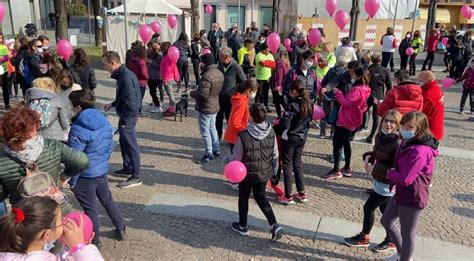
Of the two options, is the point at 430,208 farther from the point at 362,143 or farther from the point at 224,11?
the point at 224,11

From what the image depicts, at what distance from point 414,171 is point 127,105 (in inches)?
144

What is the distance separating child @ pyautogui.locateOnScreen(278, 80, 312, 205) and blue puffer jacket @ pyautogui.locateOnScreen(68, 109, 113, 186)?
2.16 metres

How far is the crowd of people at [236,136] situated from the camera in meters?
2.99

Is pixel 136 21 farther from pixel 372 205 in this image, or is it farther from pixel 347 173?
pixel 372 205

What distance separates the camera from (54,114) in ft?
15.2

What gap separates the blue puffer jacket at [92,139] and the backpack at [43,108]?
0.72 m

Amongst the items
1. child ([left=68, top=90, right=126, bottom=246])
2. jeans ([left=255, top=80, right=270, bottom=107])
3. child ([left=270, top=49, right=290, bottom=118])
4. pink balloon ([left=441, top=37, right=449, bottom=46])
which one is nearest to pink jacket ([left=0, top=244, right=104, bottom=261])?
child ([left=68, top=90, right=126, bottom=246])

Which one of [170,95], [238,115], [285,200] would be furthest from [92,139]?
[170,95]

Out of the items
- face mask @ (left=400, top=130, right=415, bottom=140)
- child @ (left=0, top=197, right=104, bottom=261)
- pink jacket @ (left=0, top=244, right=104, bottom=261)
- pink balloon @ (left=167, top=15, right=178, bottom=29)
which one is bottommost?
pink jacket @ (left=0, top=244, right=104, bottom=261)

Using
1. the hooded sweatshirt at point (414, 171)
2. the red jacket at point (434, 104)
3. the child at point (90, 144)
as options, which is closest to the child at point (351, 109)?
the red jacket at point (434, 104)

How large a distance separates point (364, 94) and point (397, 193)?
8.59 feet

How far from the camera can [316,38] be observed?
11633 millimetres

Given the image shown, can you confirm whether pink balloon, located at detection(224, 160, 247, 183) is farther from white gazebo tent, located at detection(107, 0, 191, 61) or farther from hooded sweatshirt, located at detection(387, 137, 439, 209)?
white gazebo tent, located at detection(107, 0, 191, 61)

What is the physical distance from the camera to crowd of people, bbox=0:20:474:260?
299cm
